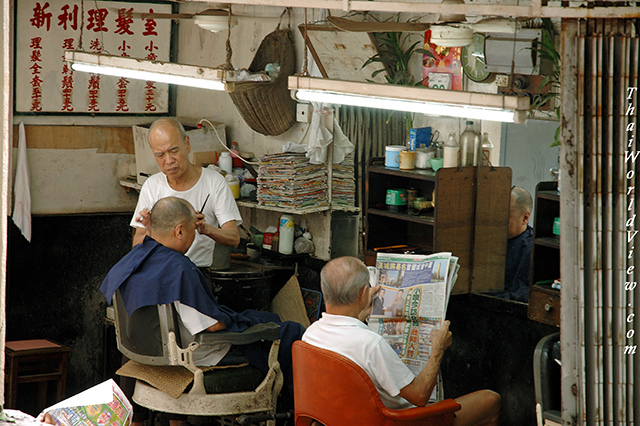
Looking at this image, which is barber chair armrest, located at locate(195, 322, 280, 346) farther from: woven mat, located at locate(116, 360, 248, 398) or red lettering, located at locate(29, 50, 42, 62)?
red lettering, located at locate(29, 50, 42, 62)

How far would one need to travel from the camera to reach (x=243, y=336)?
12.9 ft

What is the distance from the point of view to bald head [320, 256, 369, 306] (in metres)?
3.41

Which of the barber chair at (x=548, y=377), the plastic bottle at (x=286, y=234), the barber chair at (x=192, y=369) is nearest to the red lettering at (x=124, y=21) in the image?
the plastic bottle at (x=286, y=234)

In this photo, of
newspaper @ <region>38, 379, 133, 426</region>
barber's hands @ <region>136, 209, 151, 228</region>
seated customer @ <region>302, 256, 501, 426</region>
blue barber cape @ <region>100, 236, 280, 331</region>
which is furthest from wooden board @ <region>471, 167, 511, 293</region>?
newspaper @ <region>38, 379, 133, 426</region>

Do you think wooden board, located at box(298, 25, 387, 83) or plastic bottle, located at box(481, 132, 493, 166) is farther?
wooden board, located at box(298, 25, 387, 83)

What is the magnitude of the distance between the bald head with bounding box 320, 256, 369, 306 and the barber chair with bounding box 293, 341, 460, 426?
A: 256 millimetres

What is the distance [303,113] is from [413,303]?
2.06 meters

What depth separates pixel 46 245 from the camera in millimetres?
6141

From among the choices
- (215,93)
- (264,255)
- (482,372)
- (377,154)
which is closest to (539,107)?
(377,154)

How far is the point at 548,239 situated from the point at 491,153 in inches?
26.4

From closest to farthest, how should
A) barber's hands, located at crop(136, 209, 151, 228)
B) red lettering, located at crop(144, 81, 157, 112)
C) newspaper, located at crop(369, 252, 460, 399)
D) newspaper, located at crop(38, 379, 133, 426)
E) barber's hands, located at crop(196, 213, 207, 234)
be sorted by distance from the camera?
newspaper, located at crop(38, 379, 133, 426) < newspaper, located at crop(369, 252, 460, 399) < barber's hands, located at crop(136, 209, 151, 228) < barber's hands, located at crop(196, 213, 207, 234) < red lettering, located at crop(144, 81, 157, 112)

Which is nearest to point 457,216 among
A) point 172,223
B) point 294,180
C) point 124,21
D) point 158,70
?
point 294,180

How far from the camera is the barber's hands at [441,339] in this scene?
3439 millimetres

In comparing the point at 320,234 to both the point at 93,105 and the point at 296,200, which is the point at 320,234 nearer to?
the point at 296,200
